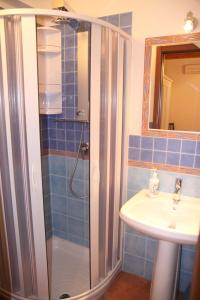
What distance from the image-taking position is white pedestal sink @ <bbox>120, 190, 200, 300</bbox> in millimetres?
1301

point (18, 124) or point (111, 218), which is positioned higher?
point (18, 124)

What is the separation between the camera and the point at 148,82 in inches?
67.2

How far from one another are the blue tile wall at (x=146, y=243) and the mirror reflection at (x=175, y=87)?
0.20m

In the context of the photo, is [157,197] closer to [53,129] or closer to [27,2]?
[53,129]

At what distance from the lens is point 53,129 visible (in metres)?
2.21

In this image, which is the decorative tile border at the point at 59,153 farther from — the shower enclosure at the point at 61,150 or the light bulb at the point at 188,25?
the light bulb at the point at 188,25

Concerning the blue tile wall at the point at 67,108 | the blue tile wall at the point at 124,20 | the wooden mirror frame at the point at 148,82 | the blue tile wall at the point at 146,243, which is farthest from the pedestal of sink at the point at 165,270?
the blue tile wall at the point at 124,20

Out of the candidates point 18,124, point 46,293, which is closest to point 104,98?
point 18,124

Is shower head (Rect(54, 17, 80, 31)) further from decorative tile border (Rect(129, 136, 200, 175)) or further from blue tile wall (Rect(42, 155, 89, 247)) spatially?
blue tile wall (Rect(42, 155, 89, 247))

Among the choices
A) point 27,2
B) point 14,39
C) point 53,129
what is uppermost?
point 27,2

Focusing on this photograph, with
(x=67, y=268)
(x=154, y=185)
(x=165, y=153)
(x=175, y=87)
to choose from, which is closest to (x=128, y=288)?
(x=67, y=268)

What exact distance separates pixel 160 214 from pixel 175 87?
923 millimetres

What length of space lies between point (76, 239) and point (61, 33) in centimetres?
199

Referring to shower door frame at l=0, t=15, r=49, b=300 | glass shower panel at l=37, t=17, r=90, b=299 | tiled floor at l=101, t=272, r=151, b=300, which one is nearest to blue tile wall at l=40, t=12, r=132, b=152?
glass shower panel at l=37, t=17, r=90, b=299
